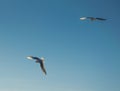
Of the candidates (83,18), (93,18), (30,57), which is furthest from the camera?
(93,18)

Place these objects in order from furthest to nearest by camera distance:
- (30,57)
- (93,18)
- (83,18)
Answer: (93,18), (83,18), (30,57)

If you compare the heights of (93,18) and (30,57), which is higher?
(93,18)

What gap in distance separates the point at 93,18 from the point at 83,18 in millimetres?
12793

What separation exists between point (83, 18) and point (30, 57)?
22.5 metres

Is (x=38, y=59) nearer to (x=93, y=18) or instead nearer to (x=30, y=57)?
(x=30, y=57)

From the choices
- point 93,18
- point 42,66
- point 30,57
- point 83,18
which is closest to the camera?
point 30,57

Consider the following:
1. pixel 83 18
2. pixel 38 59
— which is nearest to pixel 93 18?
pixel 83 18

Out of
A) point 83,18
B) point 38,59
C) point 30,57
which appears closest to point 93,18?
point 83,18

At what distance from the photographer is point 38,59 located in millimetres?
76438

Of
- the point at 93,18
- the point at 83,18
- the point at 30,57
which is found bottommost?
the point at 30,57

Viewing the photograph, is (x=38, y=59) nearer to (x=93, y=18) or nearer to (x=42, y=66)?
(x=42, y=66)

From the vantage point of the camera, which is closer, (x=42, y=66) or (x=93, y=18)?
(x=42, y=66)

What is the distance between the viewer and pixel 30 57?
6931 cm

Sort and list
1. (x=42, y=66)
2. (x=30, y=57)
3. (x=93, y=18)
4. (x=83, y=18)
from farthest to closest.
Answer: (x=93, y=18)
(x=83, y=18)
(x=42, y=66)
(x=30, y=57)
